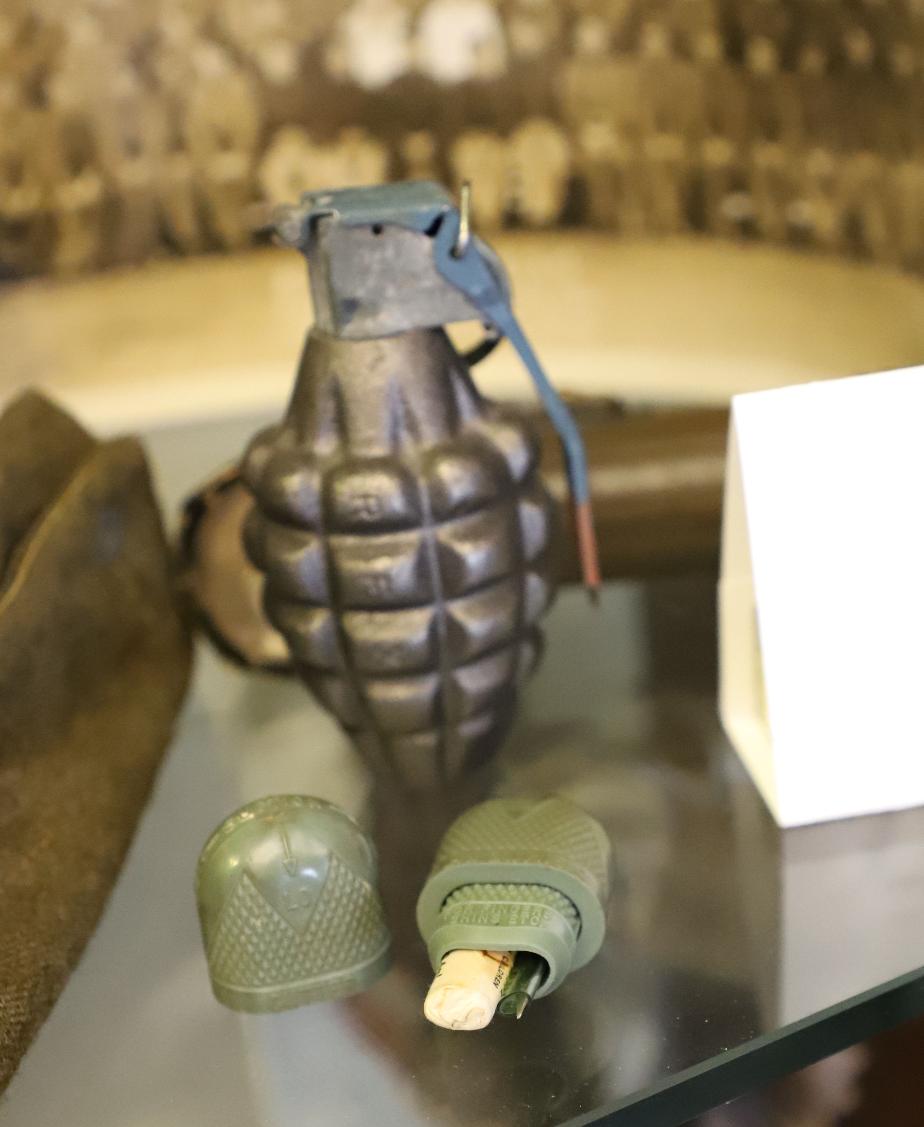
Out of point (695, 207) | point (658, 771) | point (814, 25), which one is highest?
point (814, 25)

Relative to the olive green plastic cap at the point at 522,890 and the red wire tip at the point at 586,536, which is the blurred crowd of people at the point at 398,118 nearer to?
the red wire tip at the point at 586,536

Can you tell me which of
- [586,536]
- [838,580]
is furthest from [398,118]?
[838,580]

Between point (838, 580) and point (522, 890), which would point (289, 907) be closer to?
point (522, 890)

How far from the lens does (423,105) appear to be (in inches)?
42.4

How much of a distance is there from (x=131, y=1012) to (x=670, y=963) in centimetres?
23

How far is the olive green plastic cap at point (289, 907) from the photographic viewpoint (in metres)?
0.48

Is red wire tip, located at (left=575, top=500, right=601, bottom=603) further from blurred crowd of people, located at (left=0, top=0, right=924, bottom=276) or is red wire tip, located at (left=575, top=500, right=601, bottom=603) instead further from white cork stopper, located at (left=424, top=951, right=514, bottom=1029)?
blurred crowd of people, located at (left=0, top=0, right=924, bottom=276)

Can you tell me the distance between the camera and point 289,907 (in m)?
0.49

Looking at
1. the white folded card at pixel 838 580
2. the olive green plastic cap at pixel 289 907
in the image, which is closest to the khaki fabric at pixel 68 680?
the olive green plastic cap at pixel 289 907

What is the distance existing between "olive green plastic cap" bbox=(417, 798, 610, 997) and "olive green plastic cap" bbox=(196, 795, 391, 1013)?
3 cm

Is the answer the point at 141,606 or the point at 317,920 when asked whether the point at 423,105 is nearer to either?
the point at 141,606

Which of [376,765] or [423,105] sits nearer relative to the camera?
[376,765]

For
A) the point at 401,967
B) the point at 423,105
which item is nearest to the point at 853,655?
the point at 401,967

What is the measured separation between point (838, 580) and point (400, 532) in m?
0.20
